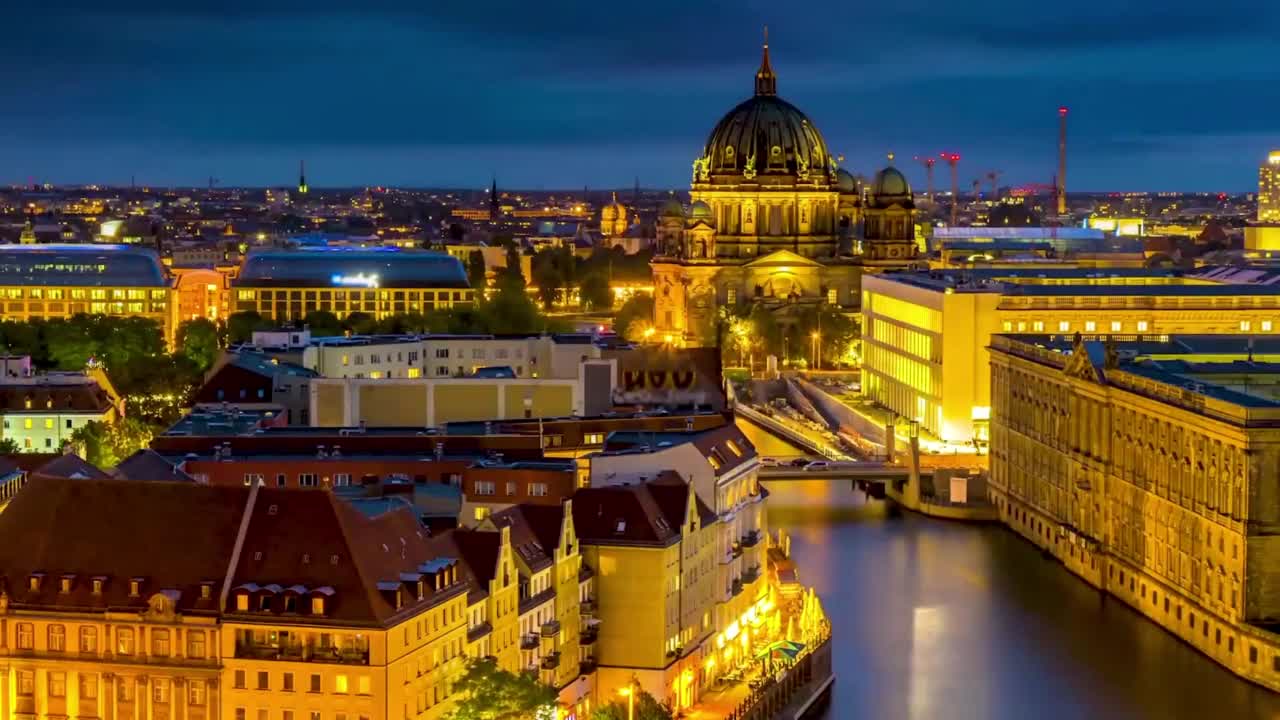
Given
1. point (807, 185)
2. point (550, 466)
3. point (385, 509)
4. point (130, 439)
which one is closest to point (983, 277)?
point (807, 185)

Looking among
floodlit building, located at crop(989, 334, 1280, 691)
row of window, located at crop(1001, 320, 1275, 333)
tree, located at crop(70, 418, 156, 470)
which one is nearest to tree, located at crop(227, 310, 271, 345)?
row of window, located at crop(1001, 320, 1275, 333)

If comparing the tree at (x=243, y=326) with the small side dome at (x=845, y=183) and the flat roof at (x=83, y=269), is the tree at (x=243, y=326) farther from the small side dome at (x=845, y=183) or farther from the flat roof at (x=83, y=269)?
the small side dome at (x=845, y=183)

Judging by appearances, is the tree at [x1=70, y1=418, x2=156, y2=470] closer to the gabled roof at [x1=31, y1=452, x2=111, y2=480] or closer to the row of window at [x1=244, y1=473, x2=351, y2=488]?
the row of window at [x1=244, y1=473, x2=351, y2=488]

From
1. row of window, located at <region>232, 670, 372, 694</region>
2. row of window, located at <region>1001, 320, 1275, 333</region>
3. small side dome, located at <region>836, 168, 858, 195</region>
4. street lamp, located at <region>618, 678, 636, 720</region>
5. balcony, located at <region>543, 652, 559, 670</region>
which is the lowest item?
street lamp, located at <region>618, 678, 636, 720</region>

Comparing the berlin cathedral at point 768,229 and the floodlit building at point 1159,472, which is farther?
→ the berlin cathedral at point 768,229

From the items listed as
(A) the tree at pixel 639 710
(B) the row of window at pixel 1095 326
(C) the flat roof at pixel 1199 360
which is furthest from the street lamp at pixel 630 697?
(B) the row of window at pixel 1095 326

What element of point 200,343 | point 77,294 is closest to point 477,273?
point 77,294
